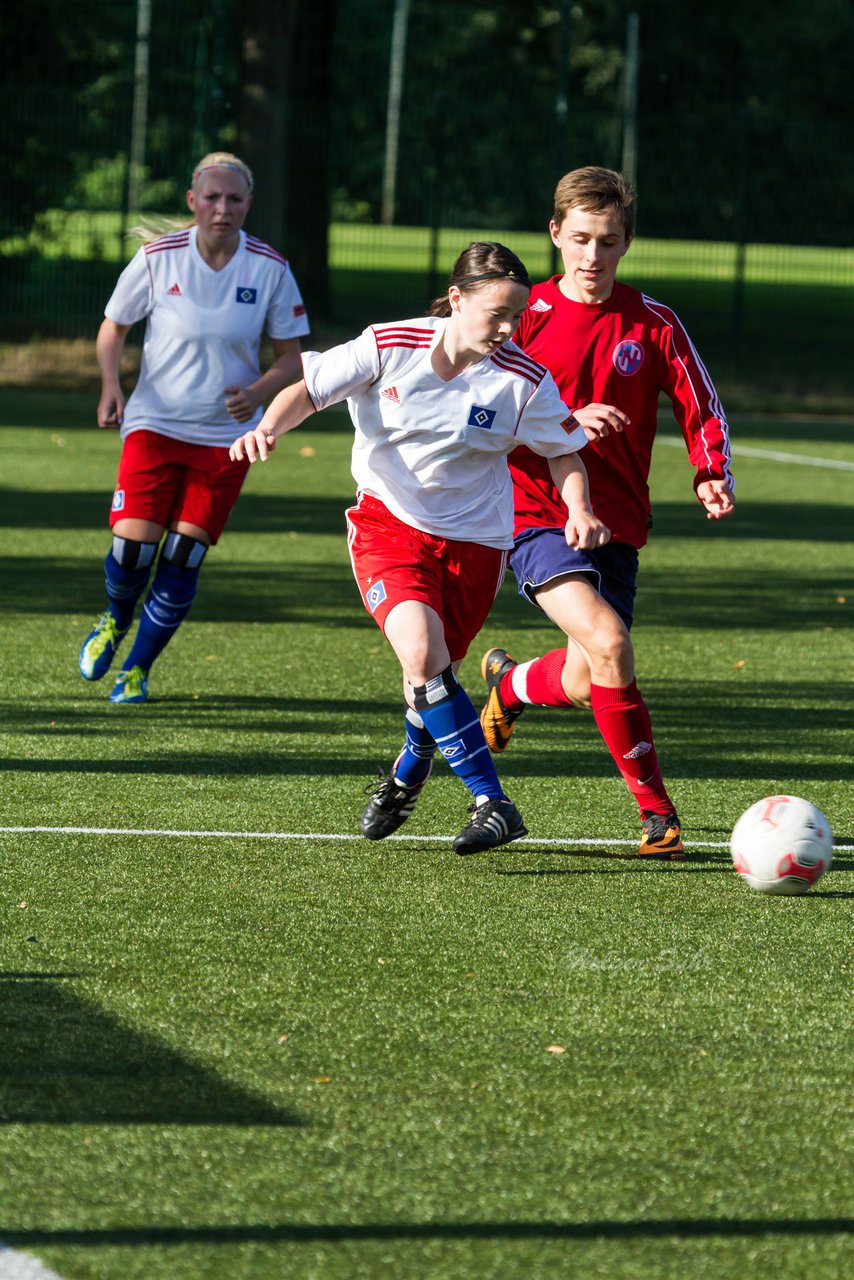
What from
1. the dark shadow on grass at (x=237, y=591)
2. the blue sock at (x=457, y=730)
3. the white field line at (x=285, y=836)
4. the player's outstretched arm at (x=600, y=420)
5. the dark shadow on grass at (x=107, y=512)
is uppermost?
the player's outstretched arm at (x=600, y=420)

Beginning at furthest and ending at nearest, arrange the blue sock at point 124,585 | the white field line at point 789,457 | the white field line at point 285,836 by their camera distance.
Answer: the white field line at point 789,457 → the blue sock at point 124,585 → the white field line at point 285,836

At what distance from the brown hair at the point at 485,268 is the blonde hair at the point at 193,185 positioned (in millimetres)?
2474

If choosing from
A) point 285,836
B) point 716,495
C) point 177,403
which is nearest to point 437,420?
point 716,495

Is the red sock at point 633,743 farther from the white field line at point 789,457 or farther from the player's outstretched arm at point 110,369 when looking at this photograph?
the white field line at point 789,457

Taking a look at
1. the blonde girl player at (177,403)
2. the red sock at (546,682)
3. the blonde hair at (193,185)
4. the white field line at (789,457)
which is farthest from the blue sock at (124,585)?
the white field line at (789,457)

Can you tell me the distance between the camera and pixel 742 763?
718 centimetres

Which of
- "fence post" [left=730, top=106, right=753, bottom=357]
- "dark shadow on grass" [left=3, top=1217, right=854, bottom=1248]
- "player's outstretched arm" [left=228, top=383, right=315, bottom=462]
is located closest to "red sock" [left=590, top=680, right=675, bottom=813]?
"player's outstretched arm" [left=228, top=383, right=315, bottom=462]

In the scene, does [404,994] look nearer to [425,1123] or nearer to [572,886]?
[425,1123]

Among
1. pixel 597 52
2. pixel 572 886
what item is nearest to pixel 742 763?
pixel 572 886

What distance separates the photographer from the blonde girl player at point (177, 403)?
8.14 metres

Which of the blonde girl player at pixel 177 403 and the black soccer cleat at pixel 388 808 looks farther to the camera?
the blonde girl player at pixel 177 403

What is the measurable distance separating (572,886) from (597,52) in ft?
199

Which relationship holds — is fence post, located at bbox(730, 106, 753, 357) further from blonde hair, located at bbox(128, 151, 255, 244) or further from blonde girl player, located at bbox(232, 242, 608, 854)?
blonde girl player, located at bbox(232, 242, 608, 854)

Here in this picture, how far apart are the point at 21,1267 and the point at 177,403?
553 centimetres
